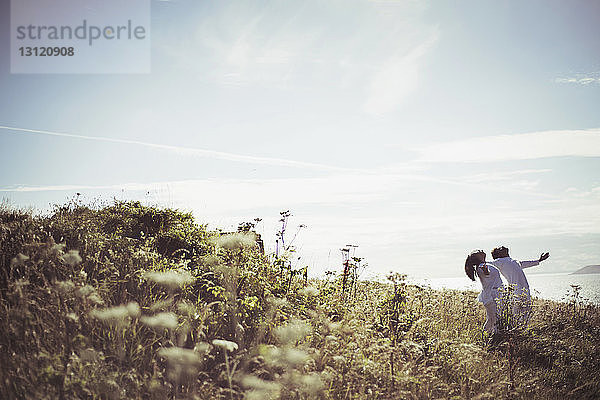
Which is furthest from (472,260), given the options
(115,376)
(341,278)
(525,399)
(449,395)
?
(115,376)

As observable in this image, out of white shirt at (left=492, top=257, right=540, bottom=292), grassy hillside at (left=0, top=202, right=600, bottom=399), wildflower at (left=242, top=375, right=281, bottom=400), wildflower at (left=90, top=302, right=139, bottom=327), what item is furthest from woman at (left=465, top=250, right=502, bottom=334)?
wildflower at (left=90, top=302, right=139, bottom=327)

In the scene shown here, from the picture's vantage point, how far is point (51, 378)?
140 inches

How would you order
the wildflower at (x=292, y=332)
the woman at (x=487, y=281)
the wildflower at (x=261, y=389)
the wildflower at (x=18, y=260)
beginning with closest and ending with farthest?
the wildflower at (x=261, y=389) < the wildflower at (x=18, y=260) < the wildflower at (x=292, y=332) < the woman at (x=487, y=281)

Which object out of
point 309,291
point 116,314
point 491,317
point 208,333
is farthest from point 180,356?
point 491,317

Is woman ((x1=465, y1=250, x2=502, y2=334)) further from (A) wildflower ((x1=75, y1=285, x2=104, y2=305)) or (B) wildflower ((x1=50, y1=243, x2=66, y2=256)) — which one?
(B) wildflower ((x1=50, y1=243, x2=66, y2=256))

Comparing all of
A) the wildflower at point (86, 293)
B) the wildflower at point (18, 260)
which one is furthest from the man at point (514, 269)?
the wildflower at point (18, 260)

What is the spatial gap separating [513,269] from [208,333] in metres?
7.34

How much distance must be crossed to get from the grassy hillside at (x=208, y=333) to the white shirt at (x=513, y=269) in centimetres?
132

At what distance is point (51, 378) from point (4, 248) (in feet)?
10.2

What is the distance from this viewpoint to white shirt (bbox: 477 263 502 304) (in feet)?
29.3

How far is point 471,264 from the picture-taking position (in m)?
9.37

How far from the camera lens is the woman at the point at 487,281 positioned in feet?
29.0

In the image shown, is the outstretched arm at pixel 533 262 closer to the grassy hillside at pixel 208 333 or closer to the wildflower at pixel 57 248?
the grassy hillside at pixel 208 333

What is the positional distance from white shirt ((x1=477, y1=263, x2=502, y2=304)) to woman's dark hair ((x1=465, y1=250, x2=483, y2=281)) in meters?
0.16
